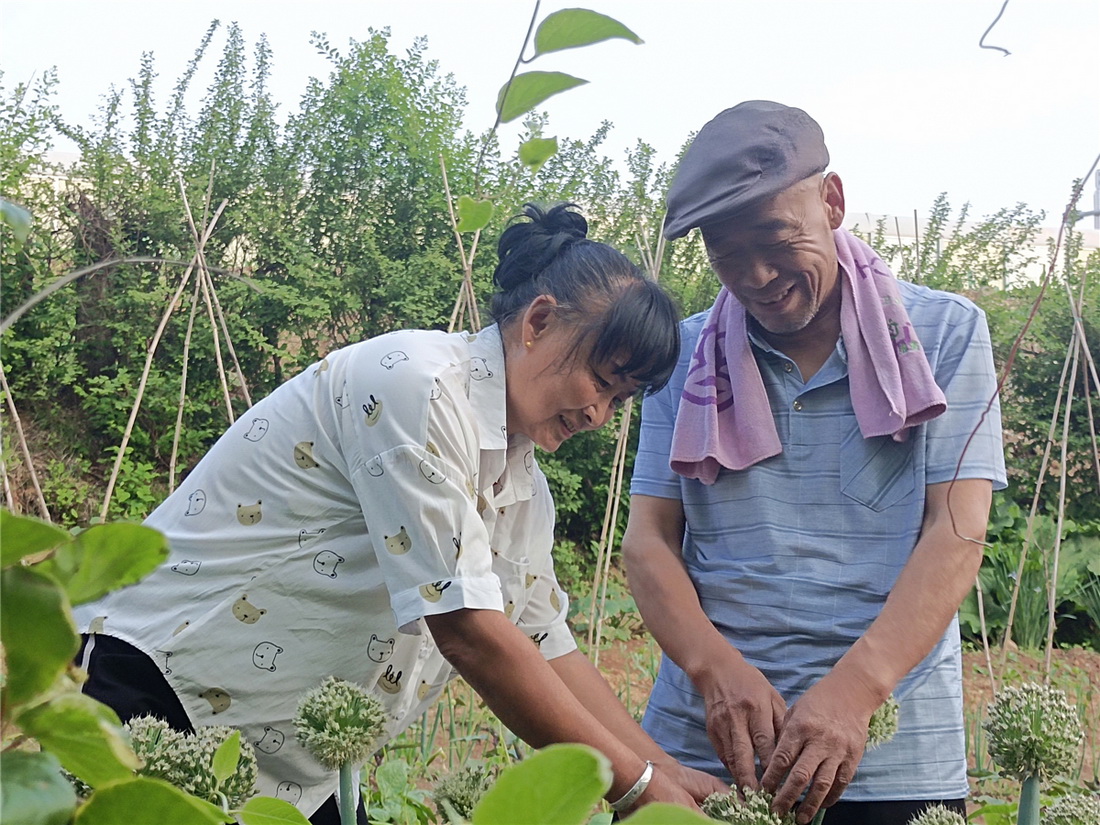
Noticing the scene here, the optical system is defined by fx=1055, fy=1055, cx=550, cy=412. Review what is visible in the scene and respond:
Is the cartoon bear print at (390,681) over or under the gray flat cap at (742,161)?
under

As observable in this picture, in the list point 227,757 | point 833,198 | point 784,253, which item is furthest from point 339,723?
point 833,198

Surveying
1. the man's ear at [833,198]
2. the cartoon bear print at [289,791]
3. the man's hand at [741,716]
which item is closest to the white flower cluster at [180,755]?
the cartoon bear print at [289,791]

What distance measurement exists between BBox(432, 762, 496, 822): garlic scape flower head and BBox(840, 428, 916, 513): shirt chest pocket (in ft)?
3.53

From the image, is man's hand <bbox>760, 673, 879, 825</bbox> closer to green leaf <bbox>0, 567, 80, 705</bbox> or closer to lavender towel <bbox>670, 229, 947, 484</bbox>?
lavender towel <bbox>670, 229, 947, 484</bbox>

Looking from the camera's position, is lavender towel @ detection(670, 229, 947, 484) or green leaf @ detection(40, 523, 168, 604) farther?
lavender towel @ detection(670, 229, 947, 484)

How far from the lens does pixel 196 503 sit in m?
1.59

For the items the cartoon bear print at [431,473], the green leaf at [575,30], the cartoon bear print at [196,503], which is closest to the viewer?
the green leaf at [575,30]

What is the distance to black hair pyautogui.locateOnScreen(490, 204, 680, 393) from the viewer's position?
1.61m

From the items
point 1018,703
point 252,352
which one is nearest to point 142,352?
point 252,352

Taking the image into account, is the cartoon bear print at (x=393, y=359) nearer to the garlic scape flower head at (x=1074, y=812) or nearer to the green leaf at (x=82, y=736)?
the garlic scape flower head at (x=1074, y=812)

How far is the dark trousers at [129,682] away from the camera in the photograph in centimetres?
148

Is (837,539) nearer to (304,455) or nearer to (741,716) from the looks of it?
(741,716)


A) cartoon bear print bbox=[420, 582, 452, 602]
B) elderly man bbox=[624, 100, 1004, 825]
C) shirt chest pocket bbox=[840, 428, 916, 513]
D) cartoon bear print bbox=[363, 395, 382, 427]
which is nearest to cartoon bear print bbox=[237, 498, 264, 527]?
cartoon bear print bbox=[363, 395, 382, 427]

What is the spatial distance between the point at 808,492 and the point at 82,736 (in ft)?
5.28
